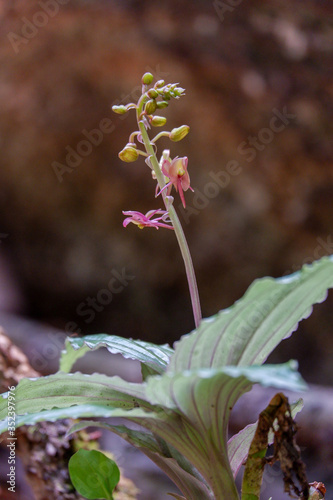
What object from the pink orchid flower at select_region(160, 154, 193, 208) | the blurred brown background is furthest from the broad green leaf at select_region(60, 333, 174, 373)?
the blurred brown background

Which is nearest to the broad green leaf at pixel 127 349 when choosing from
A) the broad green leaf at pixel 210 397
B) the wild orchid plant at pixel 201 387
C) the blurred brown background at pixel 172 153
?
the wild orchid plant at pixel 201 387

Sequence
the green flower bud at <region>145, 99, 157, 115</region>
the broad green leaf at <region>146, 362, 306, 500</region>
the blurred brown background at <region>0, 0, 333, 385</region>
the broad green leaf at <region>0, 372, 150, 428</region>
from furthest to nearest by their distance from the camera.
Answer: the blurred brown background at <region>0, 0, 333, 385</region> → the green flower bud at <region>145, 99, 157, 115</region> → the broad green leaf at <region>0, 372, 150, 428</region> → the broad green leaf at <region>146, 362, 306, 500</region>

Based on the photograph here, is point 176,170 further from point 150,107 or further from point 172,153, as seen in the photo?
point 172,153

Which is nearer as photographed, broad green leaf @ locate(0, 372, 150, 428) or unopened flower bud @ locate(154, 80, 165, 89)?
broad green leaf @ locate(0, 372, 150, 428)

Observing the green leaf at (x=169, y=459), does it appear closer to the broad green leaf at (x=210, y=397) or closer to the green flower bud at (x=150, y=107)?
the broad green leaf at (x=210, y=397)

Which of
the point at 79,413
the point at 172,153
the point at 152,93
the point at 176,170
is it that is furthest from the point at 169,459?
the point at 172,153

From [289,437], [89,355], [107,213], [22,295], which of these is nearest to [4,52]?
[107,213]

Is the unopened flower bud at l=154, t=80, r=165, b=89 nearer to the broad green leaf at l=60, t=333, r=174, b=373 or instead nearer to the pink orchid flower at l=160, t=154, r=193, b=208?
the pink orchid flower at l=160, t=154, r=193, b=208
